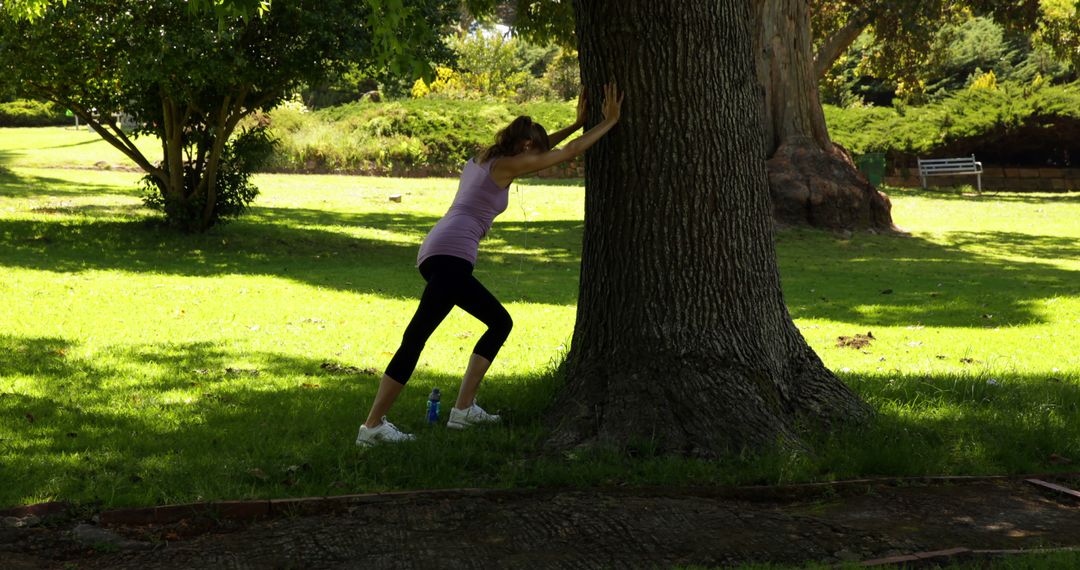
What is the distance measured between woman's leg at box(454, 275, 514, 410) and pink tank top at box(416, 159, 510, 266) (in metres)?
0.18

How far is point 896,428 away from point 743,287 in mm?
1143

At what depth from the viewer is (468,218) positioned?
5.89 metres

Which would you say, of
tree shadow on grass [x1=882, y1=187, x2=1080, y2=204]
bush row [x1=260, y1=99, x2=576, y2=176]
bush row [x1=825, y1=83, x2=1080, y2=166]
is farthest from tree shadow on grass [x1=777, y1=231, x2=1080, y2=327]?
bush row [x1=260, y1=99, x2=576, y2=176]

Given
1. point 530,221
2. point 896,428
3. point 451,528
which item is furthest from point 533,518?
point 530,221

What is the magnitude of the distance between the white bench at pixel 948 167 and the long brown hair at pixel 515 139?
30.9m

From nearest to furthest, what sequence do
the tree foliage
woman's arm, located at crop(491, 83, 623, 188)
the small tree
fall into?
woman's arm, located at crop(491, 83, 623, 188) < the small tree < the tree foliage

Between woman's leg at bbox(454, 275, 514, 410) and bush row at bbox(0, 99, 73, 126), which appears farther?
bush row at bbox(0, 99, 73, 126)

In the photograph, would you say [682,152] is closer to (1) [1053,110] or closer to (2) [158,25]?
(2) [158,25]

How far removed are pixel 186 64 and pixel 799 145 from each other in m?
12.0

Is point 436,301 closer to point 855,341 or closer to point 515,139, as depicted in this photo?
point 515,139

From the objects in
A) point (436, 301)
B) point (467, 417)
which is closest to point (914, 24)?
point (467, 417)

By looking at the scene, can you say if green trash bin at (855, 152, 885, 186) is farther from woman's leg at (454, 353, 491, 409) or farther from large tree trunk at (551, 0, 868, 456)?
woman's leg at (454, 353, 491, 409)

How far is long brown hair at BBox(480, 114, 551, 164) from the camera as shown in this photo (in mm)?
5836

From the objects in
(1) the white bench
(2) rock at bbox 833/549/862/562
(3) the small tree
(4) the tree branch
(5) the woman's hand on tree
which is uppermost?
(4) the tree branch
